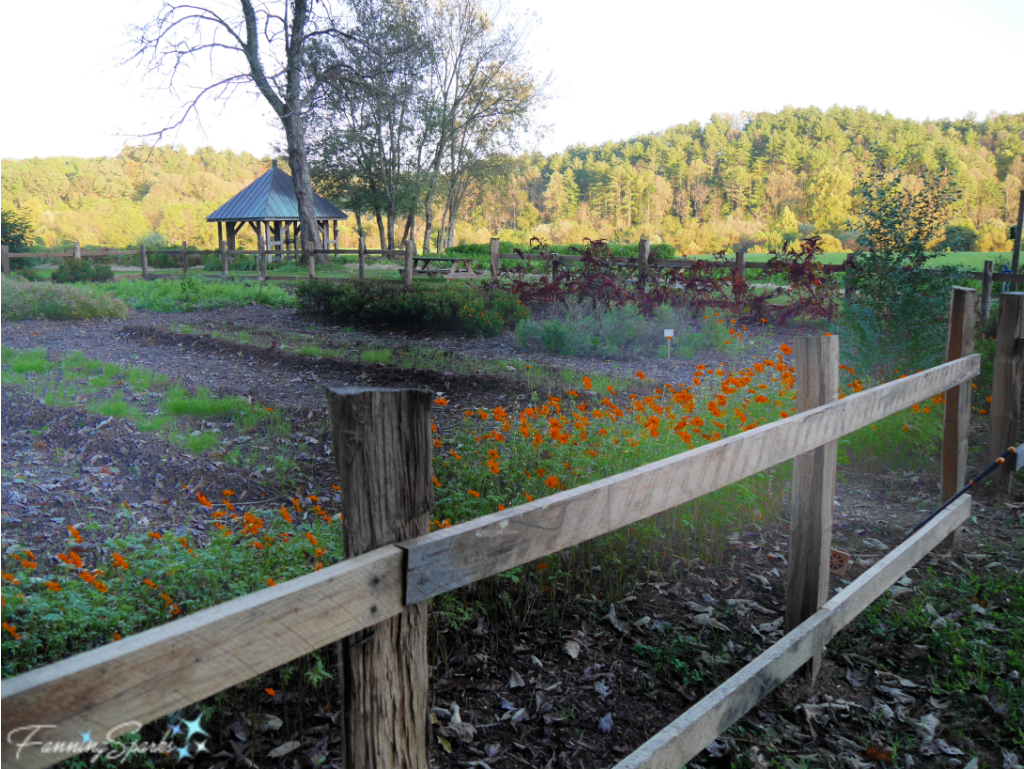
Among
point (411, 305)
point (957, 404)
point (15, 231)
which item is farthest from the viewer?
point (957, 404)

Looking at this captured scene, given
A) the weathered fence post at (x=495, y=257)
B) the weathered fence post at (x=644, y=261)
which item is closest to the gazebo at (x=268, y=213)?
the weathered fence post at (x=495, y=257)

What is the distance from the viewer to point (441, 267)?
167cm

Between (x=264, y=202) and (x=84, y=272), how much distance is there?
0.31 meters

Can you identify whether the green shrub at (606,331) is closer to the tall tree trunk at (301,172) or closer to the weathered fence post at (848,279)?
the tall tree trunk at (301,172)

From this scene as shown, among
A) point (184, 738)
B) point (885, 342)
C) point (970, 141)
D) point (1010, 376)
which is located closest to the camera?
point (184, 738)

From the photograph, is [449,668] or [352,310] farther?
[449,668]

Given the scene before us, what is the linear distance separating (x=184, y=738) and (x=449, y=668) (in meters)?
0.80

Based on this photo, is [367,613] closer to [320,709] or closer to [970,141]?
[320,709]

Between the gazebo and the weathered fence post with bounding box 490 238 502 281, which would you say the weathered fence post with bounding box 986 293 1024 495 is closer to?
the weathered fence post with bounding box 490 238 502 281

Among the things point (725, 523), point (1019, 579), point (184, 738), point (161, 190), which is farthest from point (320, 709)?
point (1019, 579)

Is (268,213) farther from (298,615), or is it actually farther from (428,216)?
(298,615)

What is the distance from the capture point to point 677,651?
2215 mm

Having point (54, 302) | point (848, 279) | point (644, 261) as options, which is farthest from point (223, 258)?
point (848, 279)

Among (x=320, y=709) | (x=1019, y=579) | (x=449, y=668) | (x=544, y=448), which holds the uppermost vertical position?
(x=544, y=448)
